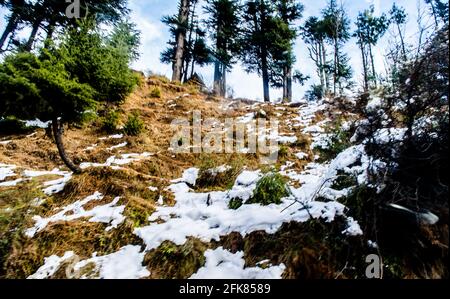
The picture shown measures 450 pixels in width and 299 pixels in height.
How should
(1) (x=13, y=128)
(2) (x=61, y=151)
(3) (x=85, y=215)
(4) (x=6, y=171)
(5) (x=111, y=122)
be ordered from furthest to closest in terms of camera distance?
(1) (x=13, y=128) < (5) (x=111, y=122) < (4) (x=6, y=171) < (2) (x=61, y=151) < (3) (x=85, y=215)

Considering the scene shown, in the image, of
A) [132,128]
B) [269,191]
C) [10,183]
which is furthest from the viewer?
[132,128]

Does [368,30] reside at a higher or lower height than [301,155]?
higher

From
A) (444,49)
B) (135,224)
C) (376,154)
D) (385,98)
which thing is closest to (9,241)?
(135,224)

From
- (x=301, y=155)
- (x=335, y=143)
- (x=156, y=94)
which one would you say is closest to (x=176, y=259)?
(x=301, y=155)

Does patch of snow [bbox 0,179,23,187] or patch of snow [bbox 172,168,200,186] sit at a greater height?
patch of snow [bbox 172,168,200,186]

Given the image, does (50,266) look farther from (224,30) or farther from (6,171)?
(224,30)

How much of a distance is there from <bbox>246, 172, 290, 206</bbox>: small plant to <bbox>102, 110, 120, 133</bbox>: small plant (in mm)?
5533

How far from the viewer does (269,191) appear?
12.3ft

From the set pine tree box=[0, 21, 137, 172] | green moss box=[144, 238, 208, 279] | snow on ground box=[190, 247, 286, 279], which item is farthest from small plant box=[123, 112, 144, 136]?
snow on ground box=[190, 247, 286, 279]

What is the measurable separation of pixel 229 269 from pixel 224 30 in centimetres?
1746

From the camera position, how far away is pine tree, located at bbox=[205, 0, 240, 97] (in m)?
17.4

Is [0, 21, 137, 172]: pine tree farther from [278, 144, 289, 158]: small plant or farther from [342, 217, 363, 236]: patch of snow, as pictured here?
[342, 217, 363, 236]: patch of snow

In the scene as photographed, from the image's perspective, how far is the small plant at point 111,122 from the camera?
25.7ft
